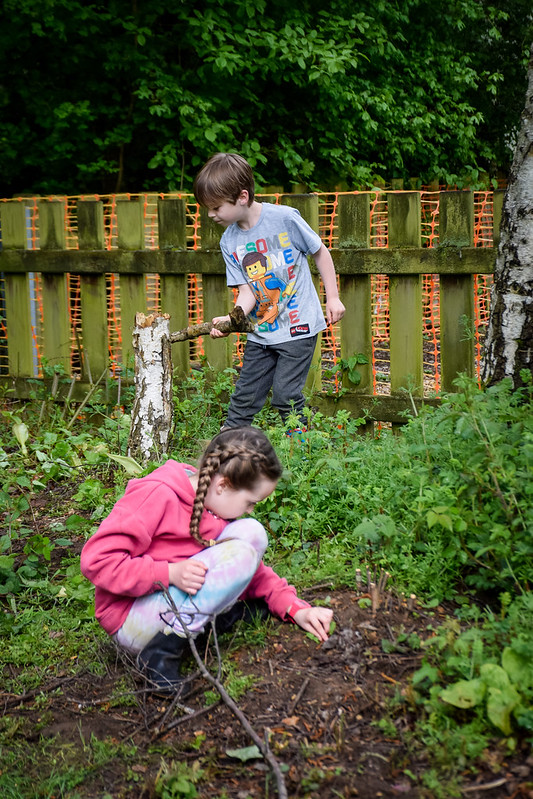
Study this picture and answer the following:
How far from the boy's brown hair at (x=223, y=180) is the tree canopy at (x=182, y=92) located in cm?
360

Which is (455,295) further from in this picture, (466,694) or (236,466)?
(466,694)

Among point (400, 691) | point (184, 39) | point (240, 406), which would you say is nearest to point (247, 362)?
point (240, 406)

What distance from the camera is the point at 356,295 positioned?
5.50 metres

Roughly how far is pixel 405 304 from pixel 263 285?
109 centimetres

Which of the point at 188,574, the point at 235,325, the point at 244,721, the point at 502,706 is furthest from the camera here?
the point at 235,325

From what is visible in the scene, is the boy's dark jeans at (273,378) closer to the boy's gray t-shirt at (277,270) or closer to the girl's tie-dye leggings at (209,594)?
the boy's gray t-shirt at (277,270)

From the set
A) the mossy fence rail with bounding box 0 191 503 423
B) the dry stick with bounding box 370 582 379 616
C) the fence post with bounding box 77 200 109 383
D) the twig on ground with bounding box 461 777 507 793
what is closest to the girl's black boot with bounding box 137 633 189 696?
the dry stick with bounding box 370 582 379 616

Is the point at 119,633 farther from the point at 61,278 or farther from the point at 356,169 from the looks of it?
the point at 356,169

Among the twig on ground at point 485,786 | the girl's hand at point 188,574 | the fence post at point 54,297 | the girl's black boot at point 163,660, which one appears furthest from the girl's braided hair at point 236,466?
the fence post at point 54,297

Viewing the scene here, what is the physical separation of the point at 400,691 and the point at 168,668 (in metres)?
0.80

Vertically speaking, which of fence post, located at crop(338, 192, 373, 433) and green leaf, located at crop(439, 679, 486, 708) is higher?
fence post, located at crop(338, 192, 373, 433)

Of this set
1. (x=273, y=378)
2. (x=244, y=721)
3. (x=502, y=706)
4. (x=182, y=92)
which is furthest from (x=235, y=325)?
(x=182, y=92)

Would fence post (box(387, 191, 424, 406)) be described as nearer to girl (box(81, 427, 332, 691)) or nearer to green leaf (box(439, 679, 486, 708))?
girl (box(81, 427, 332, 691))

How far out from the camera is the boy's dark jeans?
15.6 feet
